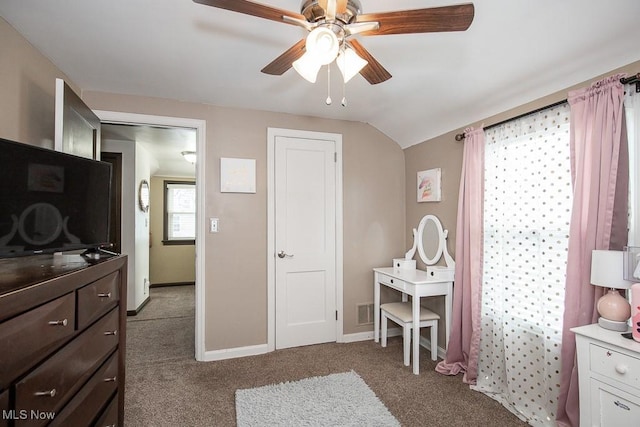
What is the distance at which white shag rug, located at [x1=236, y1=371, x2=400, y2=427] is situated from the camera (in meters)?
1.96

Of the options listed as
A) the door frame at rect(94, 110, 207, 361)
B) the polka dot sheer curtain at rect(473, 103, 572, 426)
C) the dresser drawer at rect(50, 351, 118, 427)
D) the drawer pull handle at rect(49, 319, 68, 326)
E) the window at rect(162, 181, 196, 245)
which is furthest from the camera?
the window at rect(162, 181, 196, 245)

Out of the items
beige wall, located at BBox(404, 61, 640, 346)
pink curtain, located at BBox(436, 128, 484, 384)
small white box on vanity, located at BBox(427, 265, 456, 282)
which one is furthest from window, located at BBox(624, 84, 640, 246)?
small white box on vanity, located at BBox(427, 265, 456, 282)

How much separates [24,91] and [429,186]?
3.11m

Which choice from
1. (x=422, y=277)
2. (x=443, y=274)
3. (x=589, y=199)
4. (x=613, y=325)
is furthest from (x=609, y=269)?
(x=422, y=277)

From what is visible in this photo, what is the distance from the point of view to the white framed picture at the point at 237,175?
2891mm

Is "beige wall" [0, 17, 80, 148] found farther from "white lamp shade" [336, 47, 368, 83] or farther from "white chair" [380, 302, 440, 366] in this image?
"white chair" [380, 302, 440, 366]

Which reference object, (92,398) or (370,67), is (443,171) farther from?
(92,398)

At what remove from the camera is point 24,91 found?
71.4 inches

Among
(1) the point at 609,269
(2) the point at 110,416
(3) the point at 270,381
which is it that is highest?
(1) the point at 609,269

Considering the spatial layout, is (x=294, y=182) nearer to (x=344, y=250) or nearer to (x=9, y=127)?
(x=344, y=250)

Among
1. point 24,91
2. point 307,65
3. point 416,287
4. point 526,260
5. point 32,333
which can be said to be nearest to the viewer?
point 32,333

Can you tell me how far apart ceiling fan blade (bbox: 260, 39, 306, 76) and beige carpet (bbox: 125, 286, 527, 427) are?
2128 mm

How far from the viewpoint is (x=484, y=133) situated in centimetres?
245

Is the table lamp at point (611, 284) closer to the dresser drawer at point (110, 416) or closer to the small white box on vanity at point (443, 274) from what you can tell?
the small white box on vanity at point (443, 274)
